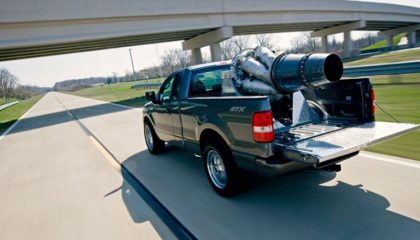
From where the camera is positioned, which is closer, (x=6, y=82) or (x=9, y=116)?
(x=9, y=116)

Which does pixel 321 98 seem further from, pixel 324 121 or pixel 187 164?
pixel 187 164

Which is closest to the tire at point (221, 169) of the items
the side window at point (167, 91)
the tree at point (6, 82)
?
the side window at point (167, 91)

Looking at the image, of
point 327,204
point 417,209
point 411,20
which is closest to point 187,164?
point 327,204

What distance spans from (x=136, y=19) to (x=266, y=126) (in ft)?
80.2

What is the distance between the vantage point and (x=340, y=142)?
3.77 metres

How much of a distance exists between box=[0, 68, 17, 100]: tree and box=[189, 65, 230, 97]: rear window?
112 meters

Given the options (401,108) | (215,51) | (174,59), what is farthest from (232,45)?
(401,108)

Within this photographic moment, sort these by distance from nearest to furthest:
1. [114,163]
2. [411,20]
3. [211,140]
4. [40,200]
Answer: [211,140] < [40,200] < [114,163] < [411,20]

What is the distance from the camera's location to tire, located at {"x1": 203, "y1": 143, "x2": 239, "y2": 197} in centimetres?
435

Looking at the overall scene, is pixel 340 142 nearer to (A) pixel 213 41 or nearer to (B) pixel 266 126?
(B) pixel 266 126

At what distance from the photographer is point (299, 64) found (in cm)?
403

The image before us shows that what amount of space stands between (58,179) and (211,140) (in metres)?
3.90

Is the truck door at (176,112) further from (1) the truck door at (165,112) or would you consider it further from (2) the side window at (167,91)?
(2) the side window at (167,91)

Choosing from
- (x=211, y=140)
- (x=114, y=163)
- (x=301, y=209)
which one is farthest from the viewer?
(x=114, y=163)
